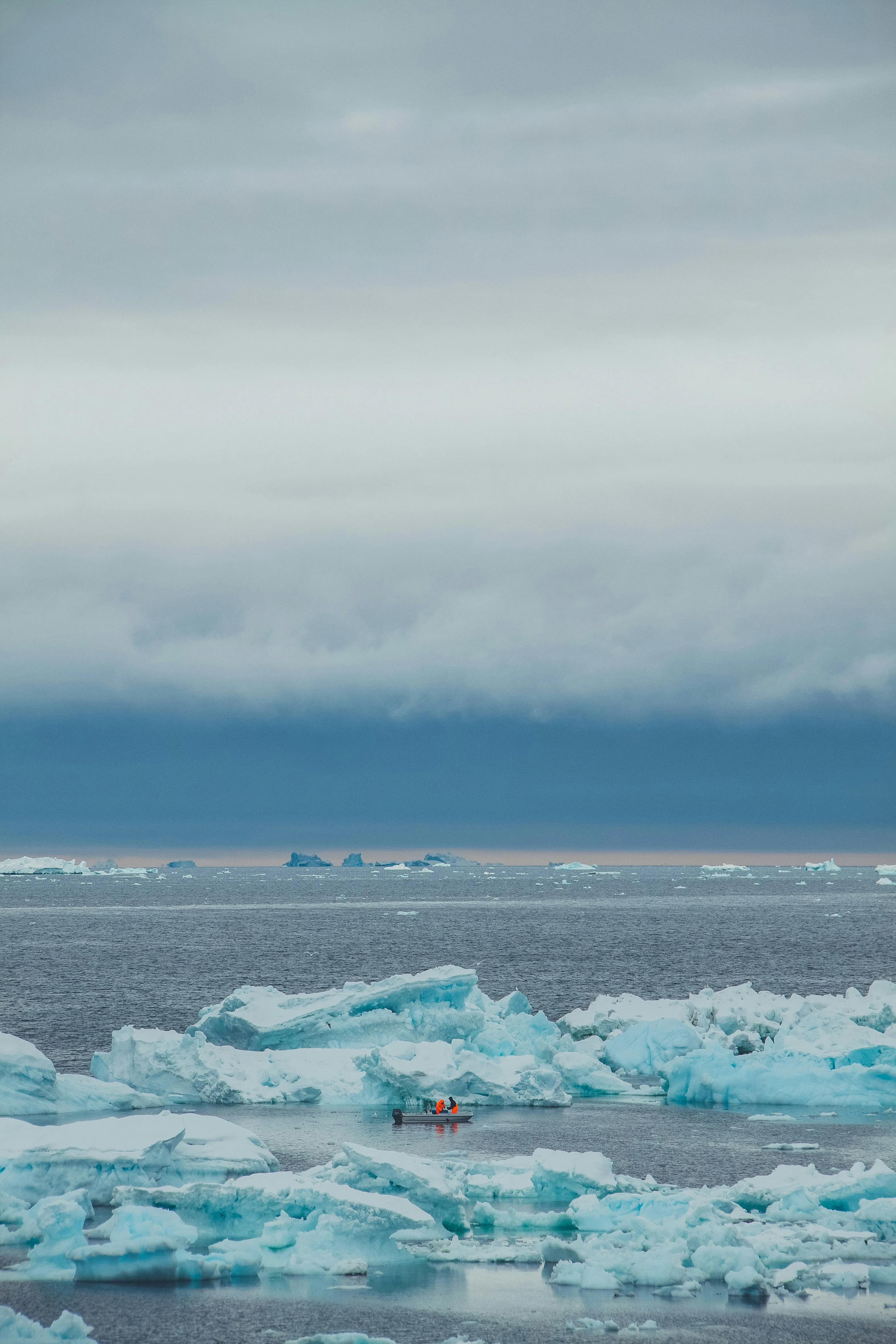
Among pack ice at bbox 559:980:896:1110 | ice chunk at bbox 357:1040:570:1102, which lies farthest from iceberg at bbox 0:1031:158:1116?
pack ice at bbox 559:980:896:1110

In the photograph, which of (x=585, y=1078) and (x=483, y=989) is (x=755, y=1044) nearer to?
(x=585, y=1078)

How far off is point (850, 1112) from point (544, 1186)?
27.8 feet

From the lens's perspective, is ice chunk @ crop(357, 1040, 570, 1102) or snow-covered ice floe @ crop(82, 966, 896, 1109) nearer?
ice chunk @ crop(357, 1040, 570, 1102)

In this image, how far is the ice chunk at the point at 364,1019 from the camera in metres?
26.4

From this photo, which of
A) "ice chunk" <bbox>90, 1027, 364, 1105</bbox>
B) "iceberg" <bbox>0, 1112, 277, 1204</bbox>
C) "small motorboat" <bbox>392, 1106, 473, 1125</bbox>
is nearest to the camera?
"iceberg" <bbox>0, 1112, 277, 1204</bbox>

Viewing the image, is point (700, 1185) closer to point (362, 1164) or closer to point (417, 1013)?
point (362, 1164)

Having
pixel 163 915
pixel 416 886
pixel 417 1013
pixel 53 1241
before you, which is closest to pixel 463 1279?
pixel 53 1241

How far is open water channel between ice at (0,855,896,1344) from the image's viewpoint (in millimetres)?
12672

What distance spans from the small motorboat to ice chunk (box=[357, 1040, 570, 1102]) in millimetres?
758

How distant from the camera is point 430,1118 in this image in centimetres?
2223

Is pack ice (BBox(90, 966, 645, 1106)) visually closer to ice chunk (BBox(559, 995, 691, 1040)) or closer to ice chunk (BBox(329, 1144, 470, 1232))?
ice chunk (BBox(559, 995, 691, 1040))

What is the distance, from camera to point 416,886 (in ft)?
601

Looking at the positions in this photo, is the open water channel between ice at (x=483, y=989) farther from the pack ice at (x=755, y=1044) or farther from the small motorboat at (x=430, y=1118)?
the pack ice at (x=755, y=1044)

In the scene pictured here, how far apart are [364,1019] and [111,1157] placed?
1048cm
